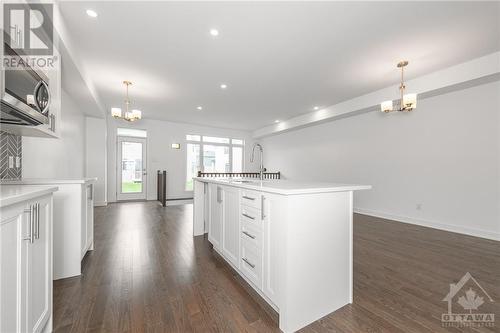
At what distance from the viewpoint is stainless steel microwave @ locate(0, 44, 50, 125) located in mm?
1270

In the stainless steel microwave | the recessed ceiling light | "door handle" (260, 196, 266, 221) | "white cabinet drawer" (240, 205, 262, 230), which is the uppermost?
the recessed ceiling light

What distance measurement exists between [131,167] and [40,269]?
21.5ft

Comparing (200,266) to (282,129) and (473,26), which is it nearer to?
(473,26)

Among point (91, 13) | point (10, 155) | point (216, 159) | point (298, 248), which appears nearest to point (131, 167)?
point (216, 159)

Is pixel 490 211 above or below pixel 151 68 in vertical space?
below

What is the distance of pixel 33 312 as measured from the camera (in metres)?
1.18

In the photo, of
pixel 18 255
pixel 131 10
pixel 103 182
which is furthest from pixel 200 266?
pixel 103 182

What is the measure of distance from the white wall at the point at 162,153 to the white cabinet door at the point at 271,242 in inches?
265

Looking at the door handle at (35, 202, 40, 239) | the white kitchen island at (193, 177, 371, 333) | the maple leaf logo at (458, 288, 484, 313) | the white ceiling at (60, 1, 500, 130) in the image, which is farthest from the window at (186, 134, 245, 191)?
the maple leaf logo at (458, 288, 484, 313)

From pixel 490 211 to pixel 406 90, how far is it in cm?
247

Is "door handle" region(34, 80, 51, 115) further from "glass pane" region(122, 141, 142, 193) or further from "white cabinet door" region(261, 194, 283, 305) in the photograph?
"glass pane" region(122, 141, 142, 193)

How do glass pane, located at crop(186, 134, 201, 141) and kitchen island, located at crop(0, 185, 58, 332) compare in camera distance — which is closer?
kitchen island, located at crop(0, 185, 58, 332)

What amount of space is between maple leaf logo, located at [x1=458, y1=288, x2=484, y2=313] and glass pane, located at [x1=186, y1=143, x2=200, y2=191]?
756 centimetres

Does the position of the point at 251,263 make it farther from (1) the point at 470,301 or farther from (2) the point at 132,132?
(2) the point at 132,132
